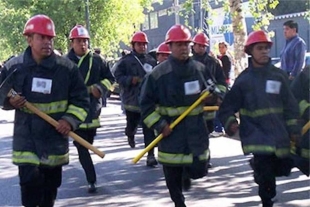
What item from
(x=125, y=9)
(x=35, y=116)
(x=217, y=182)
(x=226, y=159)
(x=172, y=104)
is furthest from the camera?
(x=125, y=9)

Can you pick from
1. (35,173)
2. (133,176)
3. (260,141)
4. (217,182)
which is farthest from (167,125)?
(133,176)

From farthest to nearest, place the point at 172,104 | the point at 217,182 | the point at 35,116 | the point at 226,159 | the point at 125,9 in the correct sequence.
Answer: the point at 125,9 < the point at 226,159 < the point at 217,182 < the point at 172,104 < the point at 35,116

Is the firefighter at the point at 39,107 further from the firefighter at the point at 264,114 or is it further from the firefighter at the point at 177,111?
the firefighter at the point at 264,114

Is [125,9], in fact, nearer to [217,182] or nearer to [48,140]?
[217,182]

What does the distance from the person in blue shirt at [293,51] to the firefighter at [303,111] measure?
4096 millimetres

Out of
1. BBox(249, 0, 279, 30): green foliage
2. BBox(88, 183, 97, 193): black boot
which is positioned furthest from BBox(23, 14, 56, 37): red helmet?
BBox(249, 0, 279, 30): green foliage

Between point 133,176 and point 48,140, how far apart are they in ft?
11.6

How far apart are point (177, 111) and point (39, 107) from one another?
1.30 metres


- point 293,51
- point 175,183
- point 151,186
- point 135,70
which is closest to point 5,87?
point 175,183

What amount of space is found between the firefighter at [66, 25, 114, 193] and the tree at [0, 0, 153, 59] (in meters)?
21.8

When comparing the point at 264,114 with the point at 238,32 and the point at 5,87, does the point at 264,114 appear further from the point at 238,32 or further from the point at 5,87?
the point at 238,32

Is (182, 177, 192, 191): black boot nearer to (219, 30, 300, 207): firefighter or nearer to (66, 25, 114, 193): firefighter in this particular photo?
(66, 25, 114, 193): firefighter

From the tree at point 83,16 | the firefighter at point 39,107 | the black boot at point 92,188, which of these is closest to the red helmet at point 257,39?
the firefighter at point 39,107

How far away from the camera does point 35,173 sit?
6.19 metres
